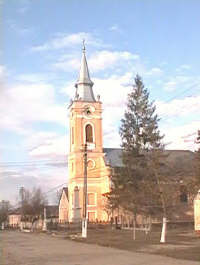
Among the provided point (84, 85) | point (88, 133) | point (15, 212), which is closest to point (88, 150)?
point (88, 133)

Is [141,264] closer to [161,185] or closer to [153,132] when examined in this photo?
[161,185]

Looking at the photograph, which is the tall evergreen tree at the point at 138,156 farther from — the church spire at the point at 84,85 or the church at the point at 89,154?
the church spire at the point at 84,85

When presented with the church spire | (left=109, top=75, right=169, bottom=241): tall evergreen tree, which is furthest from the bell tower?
(left=109, top=75, right=169, bottom=241): tall evergreen tree

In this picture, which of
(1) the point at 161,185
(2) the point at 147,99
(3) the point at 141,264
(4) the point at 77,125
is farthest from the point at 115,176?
(4) the point at 77,125

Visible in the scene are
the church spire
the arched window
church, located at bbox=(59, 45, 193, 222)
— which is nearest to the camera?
church, located at bbox=(59, 45, 193, 222)

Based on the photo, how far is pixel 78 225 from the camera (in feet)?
234

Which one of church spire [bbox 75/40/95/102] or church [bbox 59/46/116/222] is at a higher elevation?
church spire [bbox 75/40/95/102]

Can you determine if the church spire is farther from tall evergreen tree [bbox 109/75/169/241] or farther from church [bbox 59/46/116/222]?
tall evergreen tree [bbox 109/75/169/241]

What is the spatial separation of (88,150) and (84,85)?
13360mm

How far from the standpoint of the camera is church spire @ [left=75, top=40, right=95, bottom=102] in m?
91.1

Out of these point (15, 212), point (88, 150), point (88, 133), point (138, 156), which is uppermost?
point (88, 133)

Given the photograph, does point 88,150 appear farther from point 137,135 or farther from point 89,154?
point 137,135

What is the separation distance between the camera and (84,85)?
92250 mm

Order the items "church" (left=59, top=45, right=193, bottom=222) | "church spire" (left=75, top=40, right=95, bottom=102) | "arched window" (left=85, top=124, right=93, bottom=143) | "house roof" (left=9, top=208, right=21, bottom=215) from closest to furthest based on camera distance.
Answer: "church" (left=59, top=45, right=193, bottom=222) → "arched window" (left=85, top=124, right=93, bottom=143) → "church spire" (left=75, top=40, right=95, bottom=102) → "house roof" (left=9, top=208, right=21, bottom=215)
